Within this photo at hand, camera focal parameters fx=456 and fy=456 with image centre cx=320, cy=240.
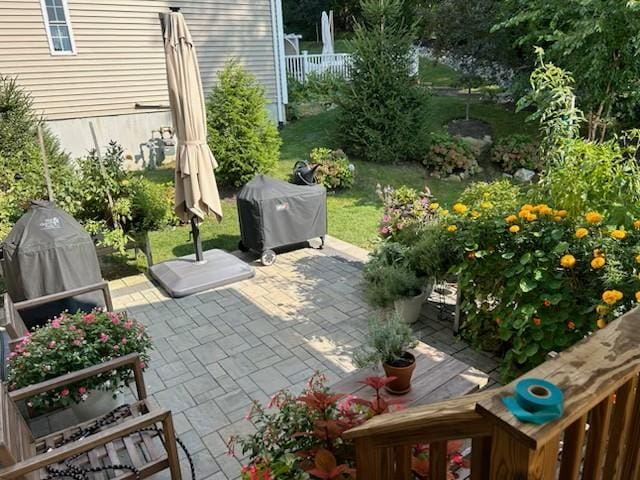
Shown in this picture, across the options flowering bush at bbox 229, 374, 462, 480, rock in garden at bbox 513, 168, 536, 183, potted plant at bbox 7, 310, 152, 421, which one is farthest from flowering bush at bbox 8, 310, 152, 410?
rock in garden at bbox 513, 168, 536, 183

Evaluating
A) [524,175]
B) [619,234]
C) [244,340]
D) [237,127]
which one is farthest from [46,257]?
[524,175]

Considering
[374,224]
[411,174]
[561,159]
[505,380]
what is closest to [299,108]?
[411,174]

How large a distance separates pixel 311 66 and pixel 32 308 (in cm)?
1201

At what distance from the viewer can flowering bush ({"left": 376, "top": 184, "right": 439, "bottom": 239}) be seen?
15.8ft

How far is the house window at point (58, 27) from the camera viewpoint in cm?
877

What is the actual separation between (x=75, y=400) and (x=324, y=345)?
200 centimetres

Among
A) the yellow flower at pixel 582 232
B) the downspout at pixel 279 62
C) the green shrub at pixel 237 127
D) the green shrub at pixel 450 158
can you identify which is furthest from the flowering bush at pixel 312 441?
the downspout at pixel 279 62

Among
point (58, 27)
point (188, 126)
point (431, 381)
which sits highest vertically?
point (58, 27)

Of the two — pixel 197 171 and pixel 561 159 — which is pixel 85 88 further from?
pixel 561 159

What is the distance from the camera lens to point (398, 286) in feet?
13.8

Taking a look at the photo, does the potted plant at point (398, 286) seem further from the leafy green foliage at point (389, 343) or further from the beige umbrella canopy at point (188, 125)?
the beige umbrella canopy at point (188, 125)

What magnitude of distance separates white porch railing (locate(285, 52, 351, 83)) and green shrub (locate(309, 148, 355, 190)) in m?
5.95

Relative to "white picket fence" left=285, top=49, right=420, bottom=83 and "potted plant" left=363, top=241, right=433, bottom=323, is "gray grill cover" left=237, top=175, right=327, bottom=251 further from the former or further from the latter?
"white picket fence" left=285, top=49, right=420, bottom=83

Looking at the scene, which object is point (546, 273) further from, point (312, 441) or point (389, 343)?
point (312, 441)
